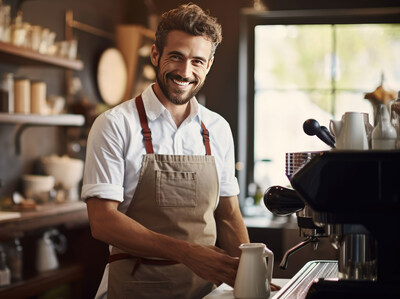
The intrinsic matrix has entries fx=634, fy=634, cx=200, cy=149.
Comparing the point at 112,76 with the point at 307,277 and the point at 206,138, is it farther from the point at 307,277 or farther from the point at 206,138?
the point at 307,277

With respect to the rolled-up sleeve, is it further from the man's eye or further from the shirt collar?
the man's eye

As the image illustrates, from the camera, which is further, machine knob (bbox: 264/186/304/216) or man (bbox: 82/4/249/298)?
man (bbox: 82/4/249/298)

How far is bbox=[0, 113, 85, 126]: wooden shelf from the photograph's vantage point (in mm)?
3503

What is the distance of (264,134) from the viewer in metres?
5.07

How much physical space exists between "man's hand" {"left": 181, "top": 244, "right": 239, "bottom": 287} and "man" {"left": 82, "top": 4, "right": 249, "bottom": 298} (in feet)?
0.70

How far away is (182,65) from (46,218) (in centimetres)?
195

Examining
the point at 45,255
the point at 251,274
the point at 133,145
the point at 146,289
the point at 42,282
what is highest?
the point at 133,145

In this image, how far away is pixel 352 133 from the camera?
4.46 ft

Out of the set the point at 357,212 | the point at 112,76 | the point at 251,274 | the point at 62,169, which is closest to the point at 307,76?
the point at 112,76

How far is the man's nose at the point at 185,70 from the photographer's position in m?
2.03

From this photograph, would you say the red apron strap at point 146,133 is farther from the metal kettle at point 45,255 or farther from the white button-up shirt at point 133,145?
A: the metal kettle at point 45,255

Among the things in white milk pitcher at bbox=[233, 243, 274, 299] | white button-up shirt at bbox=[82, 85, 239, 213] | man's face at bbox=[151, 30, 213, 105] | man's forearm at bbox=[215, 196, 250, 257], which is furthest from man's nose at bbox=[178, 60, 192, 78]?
white milk pitcher at bbox=[233, 243, 274, 299]

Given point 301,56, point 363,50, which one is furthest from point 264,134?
point 363,50

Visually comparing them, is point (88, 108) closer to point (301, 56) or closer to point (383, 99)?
point (301, 56)
